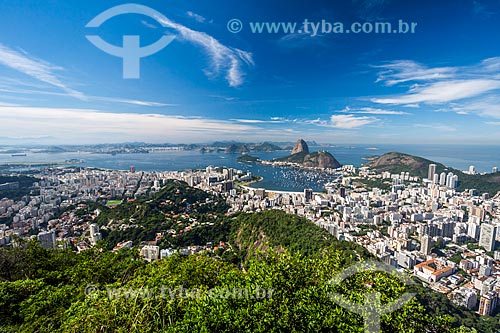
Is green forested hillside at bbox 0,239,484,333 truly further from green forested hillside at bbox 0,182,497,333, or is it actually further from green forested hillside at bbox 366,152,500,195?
green forested hillside at bbox 366,152,500,195

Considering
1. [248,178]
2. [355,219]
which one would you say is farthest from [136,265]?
[248,178]

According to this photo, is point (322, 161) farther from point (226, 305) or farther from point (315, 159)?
point (226, 305)

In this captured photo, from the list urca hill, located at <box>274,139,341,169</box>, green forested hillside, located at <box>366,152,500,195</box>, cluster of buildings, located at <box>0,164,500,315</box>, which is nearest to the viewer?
cluster of buildings, located at <box>0,164,500,315</box>

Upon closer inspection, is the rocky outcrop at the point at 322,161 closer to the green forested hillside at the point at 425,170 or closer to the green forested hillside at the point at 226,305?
the green forested hillside at the point at 425,170

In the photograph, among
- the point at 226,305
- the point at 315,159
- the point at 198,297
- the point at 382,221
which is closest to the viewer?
the point at 226,305

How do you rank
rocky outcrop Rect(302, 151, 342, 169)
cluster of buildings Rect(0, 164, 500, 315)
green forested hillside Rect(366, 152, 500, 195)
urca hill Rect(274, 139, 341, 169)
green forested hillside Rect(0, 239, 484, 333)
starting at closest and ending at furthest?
green forested hillside Rect(0, 239, 484, 333) → cluster of buildings Rect(0, 164, 500, 315) → green forested hillside Rect(366, 152, 500, 195) → rocky outcrop Rect(302, 151, 342, 169) → urca hill Rect(274, 139, 341, 169)

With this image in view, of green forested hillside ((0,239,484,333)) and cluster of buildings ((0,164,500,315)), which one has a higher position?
green forested hillside ((0,239,484,333))

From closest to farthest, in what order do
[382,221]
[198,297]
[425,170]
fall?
[198,297]
[382,221]
[425,170]

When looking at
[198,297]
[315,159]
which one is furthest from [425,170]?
[198,297]

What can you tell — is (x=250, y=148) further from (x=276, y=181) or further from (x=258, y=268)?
(x=258, y=268)

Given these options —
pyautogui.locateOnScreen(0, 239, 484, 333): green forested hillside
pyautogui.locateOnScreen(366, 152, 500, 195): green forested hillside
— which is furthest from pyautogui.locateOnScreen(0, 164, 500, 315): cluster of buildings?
pyautogui.locateOnScreen(0, 239, 484, 333): green forested hillside

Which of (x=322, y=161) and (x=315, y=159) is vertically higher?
(x=315, y=159)
